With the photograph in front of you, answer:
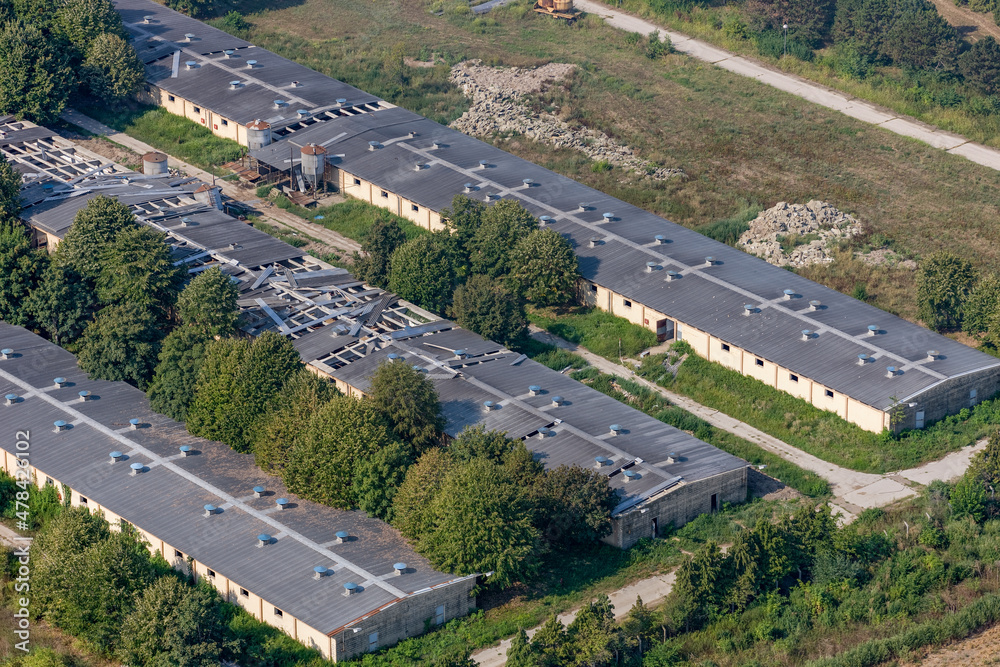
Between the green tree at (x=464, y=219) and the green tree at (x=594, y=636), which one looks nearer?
the green tree at (x=594, y=636)

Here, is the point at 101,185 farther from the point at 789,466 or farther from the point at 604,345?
the point at 789,466

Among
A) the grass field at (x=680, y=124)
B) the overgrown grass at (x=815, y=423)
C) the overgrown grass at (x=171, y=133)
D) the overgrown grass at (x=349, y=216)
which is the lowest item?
the overgrown grass at (x=815, y=423)

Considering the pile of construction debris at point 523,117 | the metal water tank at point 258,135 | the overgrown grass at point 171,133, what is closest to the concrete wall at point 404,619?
the metal water tank at point 258,135

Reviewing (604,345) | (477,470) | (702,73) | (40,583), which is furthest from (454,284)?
(702,73)

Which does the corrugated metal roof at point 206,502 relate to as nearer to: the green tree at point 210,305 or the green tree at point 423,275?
the green tree at point 210,305

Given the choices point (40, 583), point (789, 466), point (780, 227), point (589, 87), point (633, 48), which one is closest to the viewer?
point (40, 583)

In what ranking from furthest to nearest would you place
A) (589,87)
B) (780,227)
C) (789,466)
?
1. (589,87)
2. (780,227)
3. (789,466)

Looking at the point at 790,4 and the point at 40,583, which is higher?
the point at 790,4
